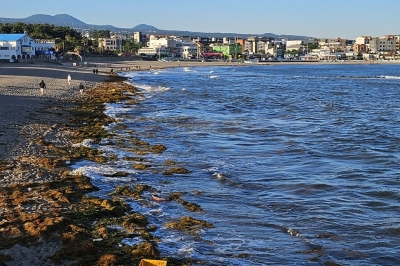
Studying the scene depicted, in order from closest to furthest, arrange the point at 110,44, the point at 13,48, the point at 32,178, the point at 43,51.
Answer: the point at 32,178 → the point at 13,48 → the point at 43,51 → the point at 110,44

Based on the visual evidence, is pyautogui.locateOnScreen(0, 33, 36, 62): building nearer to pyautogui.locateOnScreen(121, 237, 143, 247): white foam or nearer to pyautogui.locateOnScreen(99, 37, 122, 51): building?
pyautogui.locateOnScreen(121, 237, 143, 247): white foam

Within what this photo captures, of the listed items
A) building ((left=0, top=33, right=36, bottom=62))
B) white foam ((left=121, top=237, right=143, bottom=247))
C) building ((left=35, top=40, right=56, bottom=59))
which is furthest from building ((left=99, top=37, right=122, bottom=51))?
white foam ((left=121, top=237, right=143, bottom=247))

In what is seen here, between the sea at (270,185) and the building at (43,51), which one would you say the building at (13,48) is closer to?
the building at (43,51)

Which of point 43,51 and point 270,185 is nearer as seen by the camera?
point 270,185

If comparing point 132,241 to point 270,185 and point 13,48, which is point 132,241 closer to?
point 270,185

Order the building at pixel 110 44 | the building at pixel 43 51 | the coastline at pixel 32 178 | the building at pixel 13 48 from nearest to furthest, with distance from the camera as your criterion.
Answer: the coastline at pixel 32 178
the building at pixel 13 48
the building at pixel 43 51
the building at pixel 110 44

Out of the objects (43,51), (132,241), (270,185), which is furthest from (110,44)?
(132,241)

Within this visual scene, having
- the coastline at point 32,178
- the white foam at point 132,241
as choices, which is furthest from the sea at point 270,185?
the coastline at point 32,178

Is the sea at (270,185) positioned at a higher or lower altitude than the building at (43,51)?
lower

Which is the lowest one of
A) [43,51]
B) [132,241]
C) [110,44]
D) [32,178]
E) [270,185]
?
[270,185]

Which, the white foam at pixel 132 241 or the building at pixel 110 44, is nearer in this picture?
the white foam at pixel 132 241

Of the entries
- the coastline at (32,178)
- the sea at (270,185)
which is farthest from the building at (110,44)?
the coastline at (32,178)

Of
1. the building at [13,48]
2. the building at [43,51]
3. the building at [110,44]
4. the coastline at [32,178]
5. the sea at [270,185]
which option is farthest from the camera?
the building at [110,44]

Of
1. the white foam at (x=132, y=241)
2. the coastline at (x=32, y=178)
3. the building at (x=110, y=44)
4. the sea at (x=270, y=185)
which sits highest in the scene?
the building at (x=110, y=44)
